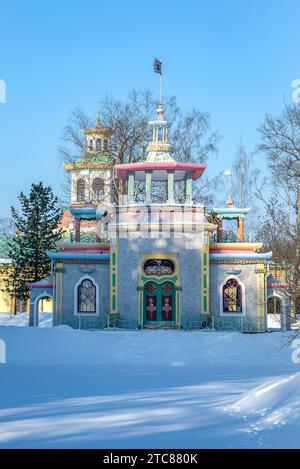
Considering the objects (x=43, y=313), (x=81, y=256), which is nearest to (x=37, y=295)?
(x=81, y=256)

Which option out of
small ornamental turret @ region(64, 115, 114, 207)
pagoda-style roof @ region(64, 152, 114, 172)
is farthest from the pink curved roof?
pagoda-style roof @ region(64, 152, 114, 172)

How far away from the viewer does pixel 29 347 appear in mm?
20078

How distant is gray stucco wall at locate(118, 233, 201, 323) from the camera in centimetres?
2370

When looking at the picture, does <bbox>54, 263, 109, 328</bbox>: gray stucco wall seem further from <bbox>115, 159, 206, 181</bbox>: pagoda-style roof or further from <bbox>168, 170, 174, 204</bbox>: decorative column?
<bbox>115, 159, 206, 181</bbox>: pagoda-style roof

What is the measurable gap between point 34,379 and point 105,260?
396 inches

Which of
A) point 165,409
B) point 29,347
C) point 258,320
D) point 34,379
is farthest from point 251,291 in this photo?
point 165,409

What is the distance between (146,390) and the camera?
1297 cm

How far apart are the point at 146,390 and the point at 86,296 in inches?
470

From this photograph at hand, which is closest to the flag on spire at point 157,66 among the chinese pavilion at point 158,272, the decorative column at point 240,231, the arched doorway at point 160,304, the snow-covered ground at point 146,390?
the chinese pavilion at point 158,272

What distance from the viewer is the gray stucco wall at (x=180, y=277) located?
23703 millimetres

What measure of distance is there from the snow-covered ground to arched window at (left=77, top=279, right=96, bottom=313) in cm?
297

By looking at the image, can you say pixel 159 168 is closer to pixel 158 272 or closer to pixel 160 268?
pixel 160 268

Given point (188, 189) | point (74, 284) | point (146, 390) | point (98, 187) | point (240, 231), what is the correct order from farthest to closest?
point (98, 187)
point (240, 231)
point (188, 189)
point (74, 284)
point (146, 390)

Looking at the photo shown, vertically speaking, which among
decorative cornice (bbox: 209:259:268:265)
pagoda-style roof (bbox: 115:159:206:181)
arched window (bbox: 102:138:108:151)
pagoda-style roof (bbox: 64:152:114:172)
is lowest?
decorative cornice (bbox: 209:259:268:265)
